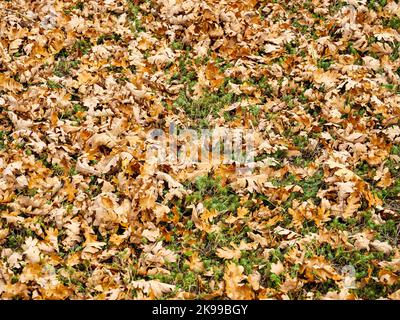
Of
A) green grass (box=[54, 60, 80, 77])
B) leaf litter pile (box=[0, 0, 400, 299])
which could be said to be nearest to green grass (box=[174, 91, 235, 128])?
leaf litter pile (box=[0, 0, 400, 299])

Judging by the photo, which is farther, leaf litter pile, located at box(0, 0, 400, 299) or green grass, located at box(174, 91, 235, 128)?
green grass, located at box(174, 91, 235, 128)

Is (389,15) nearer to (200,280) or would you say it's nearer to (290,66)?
(290,66)

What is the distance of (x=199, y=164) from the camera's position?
4.87 m

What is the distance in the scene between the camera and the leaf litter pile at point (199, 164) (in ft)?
12.9

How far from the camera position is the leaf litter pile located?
12.9 ft

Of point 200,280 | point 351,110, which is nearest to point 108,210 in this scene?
point 200,280
